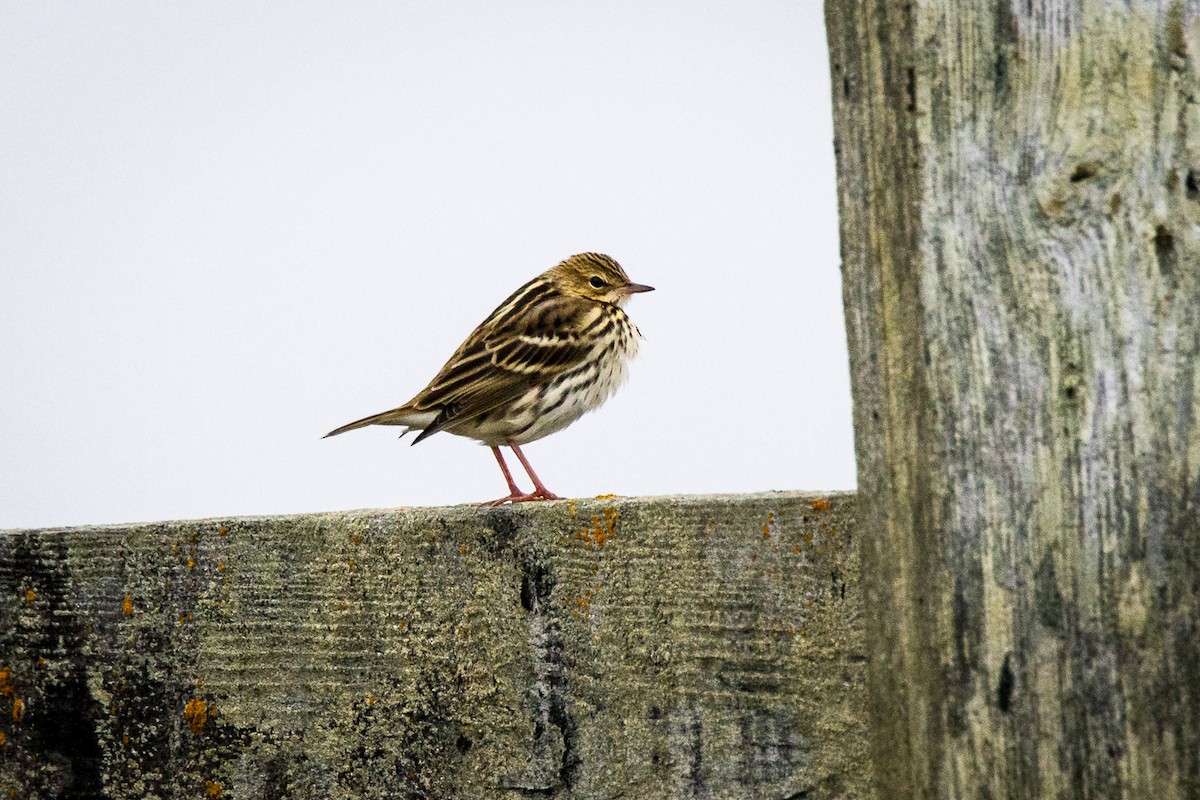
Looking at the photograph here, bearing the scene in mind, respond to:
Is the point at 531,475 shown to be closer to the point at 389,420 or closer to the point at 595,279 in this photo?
the point at 389,420

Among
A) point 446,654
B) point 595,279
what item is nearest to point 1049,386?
point 446,654

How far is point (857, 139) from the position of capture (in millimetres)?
2152

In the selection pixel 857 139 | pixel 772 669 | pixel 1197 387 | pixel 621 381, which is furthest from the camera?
pixel 621 381

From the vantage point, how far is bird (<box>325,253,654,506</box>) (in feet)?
18.6

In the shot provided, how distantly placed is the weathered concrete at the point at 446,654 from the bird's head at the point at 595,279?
142 inches

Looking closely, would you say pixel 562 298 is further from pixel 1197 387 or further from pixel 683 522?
pixel 1197 387

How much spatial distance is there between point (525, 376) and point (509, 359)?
0.15 metres

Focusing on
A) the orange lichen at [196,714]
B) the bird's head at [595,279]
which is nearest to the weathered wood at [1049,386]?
the orange lichen at [196,714]

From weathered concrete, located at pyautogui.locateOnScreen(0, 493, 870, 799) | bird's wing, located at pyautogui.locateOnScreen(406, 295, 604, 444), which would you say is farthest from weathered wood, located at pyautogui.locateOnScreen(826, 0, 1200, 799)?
bird's wing, located at pyautogui.locateOnScreen(406, 295, 604, 444)

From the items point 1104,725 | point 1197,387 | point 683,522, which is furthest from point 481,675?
point 1197,387

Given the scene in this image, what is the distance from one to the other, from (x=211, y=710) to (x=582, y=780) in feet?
2.75

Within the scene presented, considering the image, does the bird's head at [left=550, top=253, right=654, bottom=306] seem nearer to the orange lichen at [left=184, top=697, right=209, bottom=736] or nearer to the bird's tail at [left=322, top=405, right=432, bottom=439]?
the bird's tail at [left=322, top=405, right=432, bottom=439]

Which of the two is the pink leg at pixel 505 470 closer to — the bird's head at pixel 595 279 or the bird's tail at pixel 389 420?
the bird's tail at pixel 389 420

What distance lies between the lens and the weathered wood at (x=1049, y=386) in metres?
1.95
